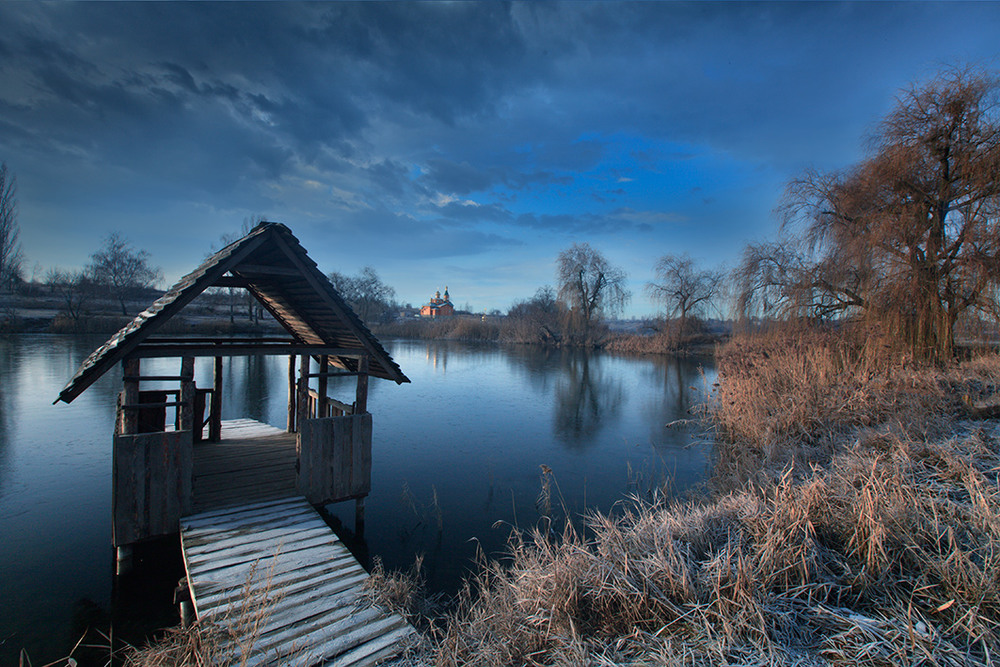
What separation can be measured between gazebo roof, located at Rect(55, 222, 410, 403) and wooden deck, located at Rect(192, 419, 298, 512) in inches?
73.5

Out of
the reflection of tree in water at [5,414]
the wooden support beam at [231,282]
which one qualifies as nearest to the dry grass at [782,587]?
the wooden support beam at [231,282]

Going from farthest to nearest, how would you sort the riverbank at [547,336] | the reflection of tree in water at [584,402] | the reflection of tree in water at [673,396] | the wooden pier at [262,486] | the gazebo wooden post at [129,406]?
the riverbank at [547,336] < the reflection of tree in water at [584,402] < the reflection of tree in water at [673,396] < the gazebo wooden post at [129,406] < the wooden pier at [262,486]

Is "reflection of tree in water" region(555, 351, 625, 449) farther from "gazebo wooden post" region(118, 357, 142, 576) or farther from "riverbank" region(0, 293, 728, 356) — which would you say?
A: "riverbank" region(0, 293, 728, 356)

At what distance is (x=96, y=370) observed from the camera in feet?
14.8

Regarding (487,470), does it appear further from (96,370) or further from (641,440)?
A: (96,370)

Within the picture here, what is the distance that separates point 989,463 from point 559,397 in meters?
13.1

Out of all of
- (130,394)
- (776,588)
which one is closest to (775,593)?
(776,588)

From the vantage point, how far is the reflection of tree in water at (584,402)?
12.7 m

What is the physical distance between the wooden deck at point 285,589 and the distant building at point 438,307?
107 meters

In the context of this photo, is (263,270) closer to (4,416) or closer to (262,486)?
(262,486)

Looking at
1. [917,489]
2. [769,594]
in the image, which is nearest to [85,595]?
[769,594]

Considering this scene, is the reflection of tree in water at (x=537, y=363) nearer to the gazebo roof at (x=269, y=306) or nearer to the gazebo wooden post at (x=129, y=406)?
the gazebo roof at (x=269, y=306)

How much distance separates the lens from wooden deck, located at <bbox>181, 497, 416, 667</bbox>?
323 cm

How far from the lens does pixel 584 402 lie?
1709 cm
